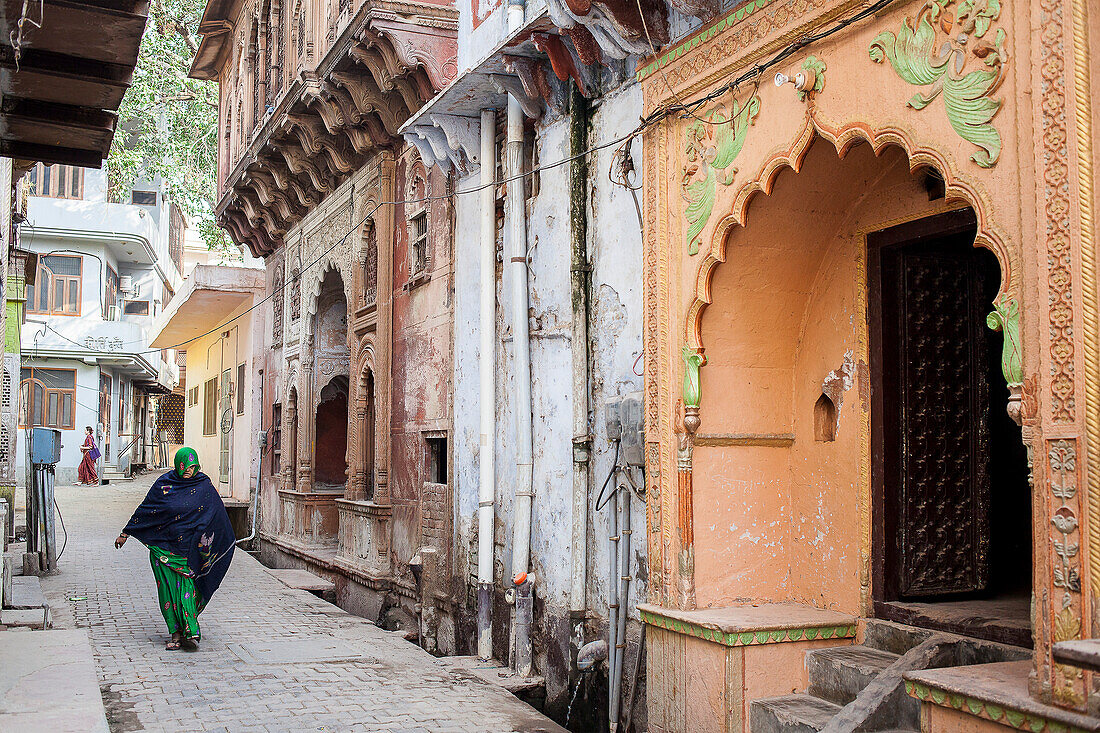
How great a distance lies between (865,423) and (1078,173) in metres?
2.33

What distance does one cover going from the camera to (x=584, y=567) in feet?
23.1

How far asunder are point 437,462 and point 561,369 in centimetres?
302

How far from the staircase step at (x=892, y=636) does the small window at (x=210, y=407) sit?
20306 mm

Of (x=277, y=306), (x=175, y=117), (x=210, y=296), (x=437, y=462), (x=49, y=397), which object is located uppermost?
(x=175, y=117)

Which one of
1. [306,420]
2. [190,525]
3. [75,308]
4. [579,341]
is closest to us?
[579,341]

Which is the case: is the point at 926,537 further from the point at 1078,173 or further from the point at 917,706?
the point at 1078,173

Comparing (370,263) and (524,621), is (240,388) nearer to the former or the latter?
(370,263)

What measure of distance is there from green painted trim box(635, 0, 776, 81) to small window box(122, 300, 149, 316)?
34448 mm

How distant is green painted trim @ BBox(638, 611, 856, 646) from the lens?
5.15m

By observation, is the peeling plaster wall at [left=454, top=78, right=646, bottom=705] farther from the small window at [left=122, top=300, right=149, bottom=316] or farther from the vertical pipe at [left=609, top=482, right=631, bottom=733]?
the small window at [left=122, top=300, right=149, bottom=316]

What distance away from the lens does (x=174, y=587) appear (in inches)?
330

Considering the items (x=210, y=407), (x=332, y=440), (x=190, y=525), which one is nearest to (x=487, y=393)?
(x=190, y=525)

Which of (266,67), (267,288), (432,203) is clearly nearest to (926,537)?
(432,203)

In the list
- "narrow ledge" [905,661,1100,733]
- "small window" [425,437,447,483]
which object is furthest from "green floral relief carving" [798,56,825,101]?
"small window" [425,437,447,483]
